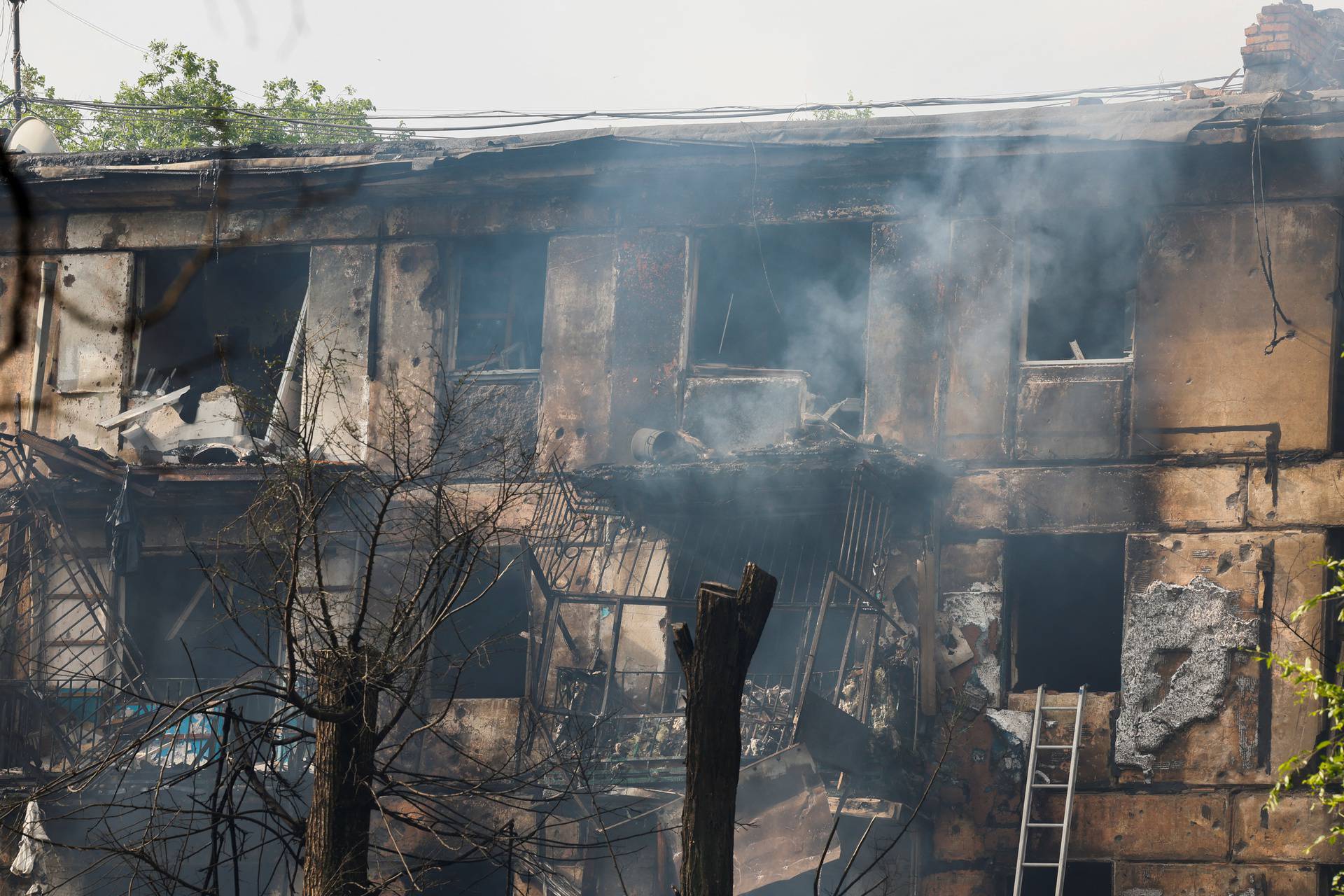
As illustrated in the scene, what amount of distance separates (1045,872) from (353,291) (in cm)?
908

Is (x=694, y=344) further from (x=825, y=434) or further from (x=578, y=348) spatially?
(x=825, y=434)

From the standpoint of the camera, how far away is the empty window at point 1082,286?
576 inches

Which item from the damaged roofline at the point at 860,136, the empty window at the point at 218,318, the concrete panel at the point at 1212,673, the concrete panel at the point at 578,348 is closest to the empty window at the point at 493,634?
the concrete panel at the point at 578,348

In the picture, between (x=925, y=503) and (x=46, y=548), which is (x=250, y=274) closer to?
(x=46, y=548)

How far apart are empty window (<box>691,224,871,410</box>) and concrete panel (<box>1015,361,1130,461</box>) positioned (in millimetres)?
1699

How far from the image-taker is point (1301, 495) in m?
13.7

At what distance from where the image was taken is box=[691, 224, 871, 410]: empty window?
1553 cm

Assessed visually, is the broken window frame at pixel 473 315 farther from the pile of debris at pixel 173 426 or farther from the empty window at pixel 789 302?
the pile of debris at pixel 173 426

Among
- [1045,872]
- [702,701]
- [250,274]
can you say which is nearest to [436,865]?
[702,701]

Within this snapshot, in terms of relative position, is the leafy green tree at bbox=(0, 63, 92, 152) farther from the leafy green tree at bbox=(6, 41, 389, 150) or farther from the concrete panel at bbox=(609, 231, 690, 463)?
the concrete panel at bbox=(609, 231, 690, 463)

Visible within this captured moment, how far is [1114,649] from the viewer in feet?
50.5

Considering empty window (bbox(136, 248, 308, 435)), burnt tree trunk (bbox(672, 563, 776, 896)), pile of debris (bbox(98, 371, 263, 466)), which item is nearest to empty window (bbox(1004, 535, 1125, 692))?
burnt tree trunk (bbox(672, 563, 776, 896))

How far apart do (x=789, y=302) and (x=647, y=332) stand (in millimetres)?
1471

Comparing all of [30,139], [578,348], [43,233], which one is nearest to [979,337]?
[578,348]
